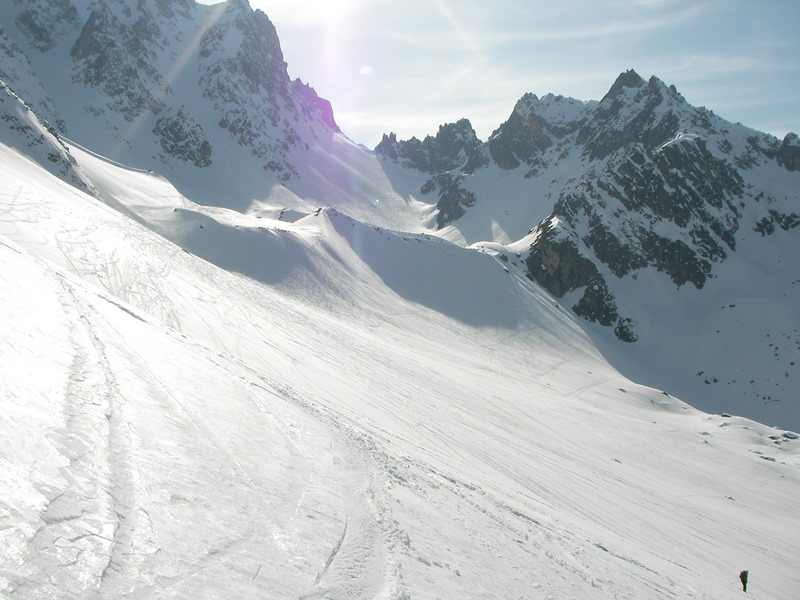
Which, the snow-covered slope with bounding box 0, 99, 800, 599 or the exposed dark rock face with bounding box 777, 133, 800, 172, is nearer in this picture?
the snow-covered slope with bounding box 0, 99, 800, 599

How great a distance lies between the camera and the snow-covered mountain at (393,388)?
5.06 m

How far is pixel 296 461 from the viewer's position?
7.49 m

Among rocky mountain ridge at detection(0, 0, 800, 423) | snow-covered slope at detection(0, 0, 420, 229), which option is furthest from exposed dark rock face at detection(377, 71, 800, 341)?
snow-covered slope at detection(0, 0, 420, 229)

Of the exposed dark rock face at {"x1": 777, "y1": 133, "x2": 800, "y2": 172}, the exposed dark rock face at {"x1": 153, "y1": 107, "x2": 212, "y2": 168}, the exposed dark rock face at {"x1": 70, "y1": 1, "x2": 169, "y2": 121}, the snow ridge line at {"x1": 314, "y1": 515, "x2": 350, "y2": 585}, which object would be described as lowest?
the snow ridge line at {"x1": 314, "y1": 515, "x2": 350, "y2": 585}

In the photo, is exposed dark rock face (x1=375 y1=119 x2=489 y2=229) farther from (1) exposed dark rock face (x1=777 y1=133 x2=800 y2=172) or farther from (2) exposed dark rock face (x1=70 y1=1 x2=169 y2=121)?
(2) exposed dark rock face (x1=70 y1=1 x2=169 y2=121)

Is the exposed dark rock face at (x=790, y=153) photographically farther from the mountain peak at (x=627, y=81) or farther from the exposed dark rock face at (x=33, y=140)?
the exposed dark rock face at (x=33, y=140)

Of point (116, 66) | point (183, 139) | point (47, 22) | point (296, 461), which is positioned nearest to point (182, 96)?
point (116, 66)

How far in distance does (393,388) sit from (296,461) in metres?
12.7

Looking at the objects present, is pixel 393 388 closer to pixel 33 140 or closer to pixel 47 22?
pixel 33 140

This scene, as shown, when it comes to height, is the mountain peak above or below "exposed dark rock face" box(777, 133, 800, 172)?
above

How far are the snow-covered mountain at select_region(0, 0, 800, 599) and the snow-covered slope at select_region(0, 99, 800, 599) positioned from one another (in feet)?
0.19

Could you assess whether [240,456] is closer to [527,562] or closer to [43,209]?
[527,562]

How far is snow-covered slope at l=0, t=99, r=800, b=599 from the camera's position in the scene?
4.57 m

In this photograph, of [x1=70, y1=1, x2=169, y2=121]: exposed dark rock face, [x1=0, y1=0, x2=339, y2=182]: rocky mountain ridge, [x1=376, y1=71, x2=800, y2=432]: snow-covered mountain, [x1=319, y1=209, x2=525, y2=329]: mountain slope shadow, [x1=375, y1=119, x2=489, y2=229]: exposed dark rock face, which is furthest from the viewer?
[x1=375, y1=119, x2=489, y2=229]: exposed dark rock face
